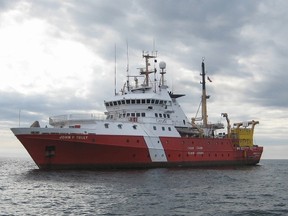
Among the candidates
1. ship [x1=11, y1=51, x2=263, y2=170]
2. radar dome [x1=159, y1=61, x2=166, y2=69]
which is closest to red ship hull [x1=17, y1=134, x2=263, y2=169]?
ship [x1=11, y1=51, x2=263, y2=170]

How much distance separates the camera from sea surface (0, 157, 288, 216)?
2120 cm

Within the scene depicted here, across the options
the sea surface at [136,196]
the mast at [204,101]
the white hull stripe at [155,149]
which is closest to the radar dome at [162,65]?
the mast at [204,101]

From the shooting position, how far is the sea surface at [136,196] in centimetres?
2120

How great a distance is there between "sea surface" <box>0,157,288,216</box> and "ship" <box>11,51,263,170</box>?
153 inches

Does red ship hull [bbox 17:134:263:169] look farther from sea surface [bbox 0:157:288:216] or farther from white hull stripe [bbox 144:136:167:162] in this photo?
sea surface [bbox 0:157:288:216]

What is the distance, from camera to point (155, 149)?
1715 inches

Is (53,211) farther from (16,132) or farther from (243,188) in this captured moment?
(16,132)

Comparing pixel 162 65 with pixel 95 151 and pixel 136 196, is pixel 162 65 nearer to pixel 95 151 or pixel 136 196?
pixel 95 151

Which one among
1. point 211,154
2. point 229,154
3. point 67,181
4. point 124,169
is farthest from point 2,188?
point 229,154

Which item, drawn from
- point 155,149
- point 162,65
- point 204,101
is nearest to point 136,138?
point 155,149

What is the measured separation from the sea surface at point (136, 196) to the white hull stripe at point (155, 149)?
23.6 ft

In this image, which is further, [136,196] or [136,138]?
[136,138]

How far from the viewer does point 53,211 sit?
20703mm

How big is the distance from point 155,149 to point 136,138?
10.4 feet
